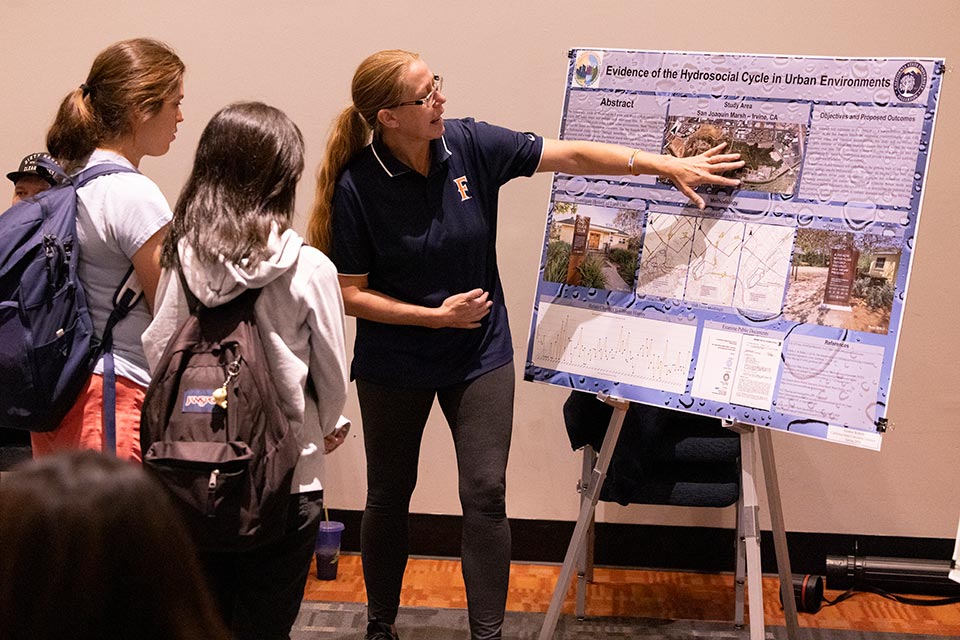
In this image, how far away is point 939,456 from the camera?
3537 mm

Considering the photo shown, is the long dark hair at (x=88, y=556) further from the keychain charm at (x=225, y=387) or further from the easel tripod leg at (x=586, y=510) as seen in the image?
the easel tripod leg at (x=586, y=510)

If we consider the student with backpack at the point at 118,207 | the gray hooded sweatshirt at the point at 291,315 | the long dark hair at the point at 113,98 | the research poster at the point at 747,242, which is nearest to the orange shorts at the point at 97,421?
the student with backpack at the point at 118,207

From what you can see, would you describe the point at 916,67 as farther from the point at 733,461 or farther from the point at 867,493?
the point at 867,493

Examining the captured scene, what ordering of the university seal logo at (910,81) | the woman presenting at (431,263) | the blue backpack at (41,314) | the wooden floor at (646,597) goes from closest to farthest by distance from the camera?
the blue backpack at (41,314), the university seal logo at (910,81), the woman presenting at (431,263), the wooden floor at (646,597)

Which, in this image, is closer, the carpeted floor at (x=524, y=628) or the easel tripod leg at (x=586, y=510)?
the easel tripod leg at (x=586, y=510)

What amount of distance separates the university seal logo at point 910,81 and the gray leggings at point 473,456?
1.12 m

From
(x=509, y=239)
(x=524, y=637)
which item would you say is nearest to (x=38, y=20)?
(x=509, y=239)

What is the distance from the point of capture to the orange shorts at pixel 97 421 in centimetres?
211

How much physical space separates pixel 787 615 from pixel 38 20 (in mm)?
3036

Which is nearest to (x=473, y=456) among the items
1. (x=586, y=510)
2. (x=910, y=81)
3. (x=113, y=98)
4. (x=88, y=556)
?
(x=586, y=510)

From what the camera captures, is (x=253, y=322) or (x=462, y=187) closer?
(x=253, y=322)

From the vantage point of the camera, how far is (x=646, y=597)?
3.46 meters

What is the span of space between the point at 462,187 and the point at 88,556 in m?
1.78

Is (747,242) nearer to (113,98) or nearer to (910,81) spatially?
(910,81)
